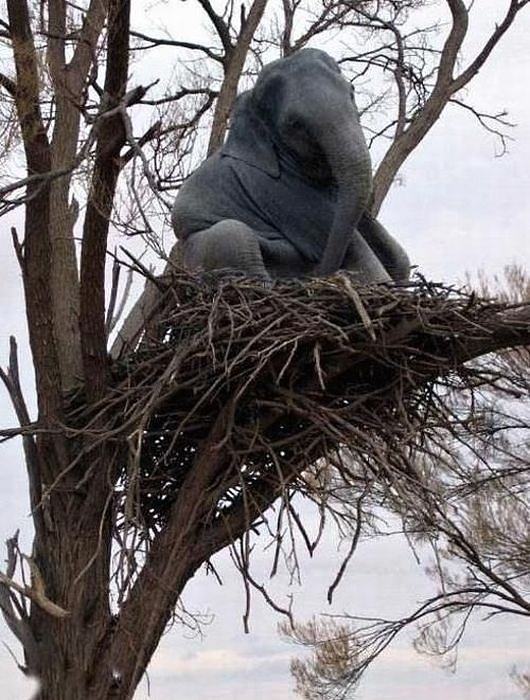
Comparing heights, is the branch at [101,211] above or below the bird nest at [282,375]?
above

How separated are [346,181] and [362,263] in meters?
0.30

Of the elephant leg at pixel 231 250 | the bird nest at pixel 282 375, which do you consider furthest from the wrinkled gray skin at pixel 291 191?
the bird nest at pixel 282 375

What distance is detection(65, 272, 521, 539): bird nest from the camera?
4090 millimetres

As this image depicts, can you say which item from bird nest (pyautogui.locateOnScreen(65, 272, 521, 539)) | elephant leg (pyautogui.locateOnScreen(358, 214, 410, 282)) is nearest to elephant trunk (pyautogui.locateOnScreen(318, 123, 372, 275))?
bird nest (pyautogui.locateOnScreen(65, 272, 521, 539))

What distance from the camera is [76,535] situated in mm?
4828

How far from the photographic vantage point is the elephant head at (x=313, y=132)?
4570mm

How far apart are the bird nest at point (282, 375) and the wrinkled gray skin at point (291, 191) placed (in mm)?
253

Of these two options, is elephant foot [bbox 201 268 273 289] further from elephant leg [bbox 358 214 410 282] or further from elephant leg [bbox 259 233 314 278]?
elephant leg [bbox 358 214 410 282]

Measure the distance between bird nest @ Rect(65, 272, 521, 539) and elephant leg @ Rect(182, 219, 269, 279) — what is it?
0.41ft

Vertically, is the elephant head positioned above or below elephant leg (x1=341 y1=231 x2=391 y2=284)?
above

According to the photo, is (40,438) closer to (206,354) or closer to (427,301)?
(206,354)

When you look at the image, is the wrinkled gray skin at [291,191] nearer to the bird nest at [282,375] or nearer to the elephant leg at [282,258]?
the elephant leg at [282,258]

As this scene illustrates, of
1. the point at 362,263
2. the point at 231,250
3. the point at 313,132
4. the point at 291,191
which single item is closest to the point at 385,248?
the point at 362,263

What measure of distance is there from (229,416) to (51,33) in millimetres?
2556
